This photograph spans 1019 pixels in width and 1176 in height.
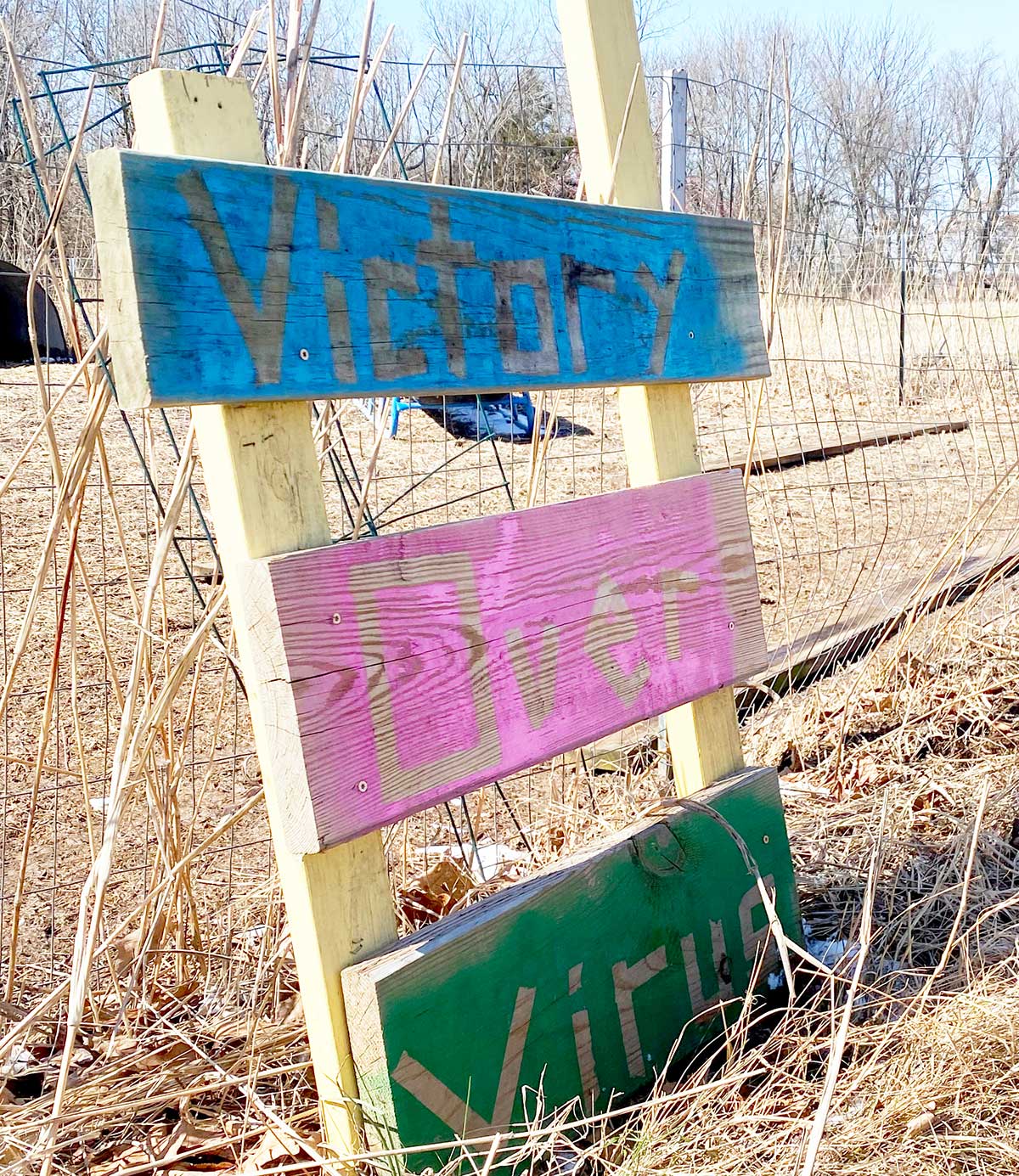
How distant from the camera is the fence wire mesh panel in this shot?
1.97m

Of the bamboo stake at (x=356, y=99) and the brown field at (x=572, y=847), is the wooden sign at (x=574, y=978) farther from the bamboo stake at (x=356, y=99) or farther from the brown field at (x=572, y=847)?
the bamboo stake at (x=356, y=99)

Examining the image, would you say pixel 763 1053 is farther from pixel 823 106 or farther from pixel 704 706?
pixel 823 106

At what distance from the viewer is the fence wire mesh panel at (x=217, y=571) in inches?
77.5

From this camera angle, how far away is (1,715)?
6.75 ft

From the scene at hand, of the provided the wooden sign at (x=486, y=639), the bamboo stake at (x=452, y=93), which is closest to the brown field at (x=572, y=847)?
the wooden sign at (x=486, y=639)

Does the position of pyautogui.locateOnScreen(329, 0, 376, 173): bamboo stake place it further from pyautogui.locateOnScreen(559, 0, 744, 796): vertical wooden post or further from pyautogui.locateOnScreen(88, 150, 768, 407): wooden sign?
pyautogui.locateOnScreen(559, 0, 744, 796): vertical wooden post

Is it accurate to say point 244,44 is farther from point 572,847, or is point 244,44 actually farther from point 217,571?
point 572,847

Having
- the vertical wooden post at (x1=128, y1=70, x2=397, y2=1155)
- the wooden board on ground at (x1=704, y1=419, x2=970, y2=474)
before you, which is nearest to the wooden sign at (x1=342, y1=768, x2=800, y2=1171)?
the vertical wooden post at (x1=128, y1=70, x2=397, y2=1155)

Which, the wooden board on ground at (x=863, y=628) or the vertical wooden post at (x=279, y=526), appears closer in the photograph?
the vertical wooden post at (x=279, y=526)

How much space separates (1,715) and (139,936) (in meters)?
0.48

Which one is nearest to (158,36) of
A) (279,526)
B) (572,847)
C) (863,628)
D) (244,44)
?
(244,44)

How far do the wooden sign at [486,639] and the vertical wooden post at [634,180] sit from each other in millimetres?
103

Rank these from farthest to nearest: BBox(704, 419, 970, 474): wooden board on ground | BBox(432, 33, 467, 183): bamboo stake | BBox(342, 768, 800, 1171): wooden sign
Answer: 1. BBox(704, 419, 970, 474): wooden board on ground
2. BBox(432, 33, 467, 183): bamboo stake
3. BBox(342, 768, 800, 1171): wooden sign

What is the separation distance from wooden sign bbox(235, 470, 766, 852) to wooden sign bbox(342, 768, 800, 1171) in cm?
22
